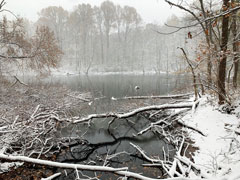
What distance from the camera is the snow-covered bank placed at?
3482 mm

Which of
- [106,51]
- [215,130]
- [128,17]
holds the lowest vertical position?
[215,130]

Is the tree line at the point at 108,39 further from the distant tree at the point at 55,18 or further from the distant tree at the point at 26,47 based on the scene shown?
the distant tree at the point at 26,47

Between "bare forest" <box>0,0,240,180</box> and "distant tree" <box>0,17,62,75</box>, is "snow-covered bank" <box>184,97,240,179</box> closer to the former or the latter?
"bare forest" <box>0,0,240,180</box>

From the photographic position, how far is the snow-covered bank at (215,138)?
348 centimetres

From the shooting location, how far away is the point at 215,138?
15.7 feet

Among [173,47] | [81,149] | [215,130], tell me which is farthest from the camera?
[173,47]

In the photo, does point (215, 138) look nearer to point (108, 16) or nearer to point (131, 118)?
point (131, 118)

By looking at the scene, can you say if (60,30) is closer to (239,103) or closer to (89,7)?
(89,7)

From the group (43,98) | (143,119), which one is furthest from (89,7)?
(143,119)

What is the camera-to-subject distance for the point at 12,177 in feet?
13.0

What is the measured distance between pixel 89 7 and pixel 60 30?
1006 centimetres

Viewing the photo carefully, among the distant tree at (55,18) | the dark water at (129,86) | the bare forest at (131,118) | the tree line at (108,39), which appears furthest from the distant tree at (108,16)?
the bare forest at (131,118)

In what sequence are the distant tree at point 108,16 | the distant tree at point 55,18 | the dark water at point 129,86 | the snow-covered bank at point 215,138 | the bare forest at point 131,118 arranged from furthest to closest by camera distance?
the distant tree at point 108,16 < the distant tree at point 55,18 < the dark water at point 129,86 < the bare forest at point 131,118 < the snow-covered bank at point 215,138

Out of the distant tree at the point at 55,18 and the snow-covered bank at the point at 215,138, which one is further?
the distant tree at the point at 55,18
